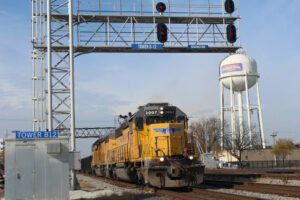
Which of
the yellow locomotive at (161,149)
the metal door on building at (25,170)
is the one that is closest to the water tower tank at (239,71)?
the yellow locomotive at (161,149)

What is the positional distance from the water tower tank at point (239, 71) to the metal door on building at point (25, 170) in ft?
124

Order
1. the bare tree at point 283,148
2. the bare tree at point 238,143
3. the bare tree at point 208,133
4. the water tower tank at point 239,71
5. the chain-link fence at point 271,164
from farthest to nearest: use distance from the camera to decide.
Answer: the bare tree at point 208,133 → the bare tree at point 283,148 → the water tower tank at point 239,71 → the bare tree at point 238,143 → the chain-link fence at point 271,164

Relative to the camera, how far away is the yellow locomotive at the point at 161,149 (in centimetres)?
1461

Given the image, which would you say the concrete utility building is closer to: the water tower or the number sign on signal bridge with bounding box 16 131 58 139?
the water tower

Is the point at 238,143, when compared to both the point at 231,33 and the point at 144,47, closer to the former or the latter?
the point at 144,47

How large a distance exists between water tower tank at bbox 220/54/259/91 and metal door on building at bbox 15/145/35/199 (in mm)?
37825

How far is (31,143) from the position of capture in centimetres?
1201

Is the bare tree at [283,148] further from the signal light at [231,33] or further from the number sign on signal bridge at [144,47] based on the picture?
the signal light at [231,33]

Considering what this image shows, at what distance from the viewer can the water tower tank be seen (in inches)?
1812

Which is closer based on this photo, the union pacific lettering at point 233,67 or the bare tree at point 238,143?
the bare tree at point 238,143

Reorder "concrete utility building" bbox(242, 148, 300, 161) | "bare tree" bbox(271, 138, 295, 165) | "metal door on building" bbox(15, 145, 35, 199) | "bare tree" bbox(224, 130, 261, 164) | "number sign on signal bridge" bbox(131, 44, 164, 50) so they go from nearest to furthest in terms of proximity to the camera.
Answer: "metal door on building" bbox(15, 145, 35, 199) → "number sign on signal bridge" bbox(131, 44, 164, 50) → "bare tree" bbox(224, 130, 261, 164) → "concrete utility building" bbox(242, 148, 300, 161) → "bare tree" bbox(271, 138, 295, 165)

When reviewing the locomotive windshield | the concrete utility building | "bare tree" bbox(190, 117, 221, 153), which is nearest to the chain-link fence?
the concrete utility building

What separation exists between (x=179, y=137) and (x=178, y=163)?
4.49 ft

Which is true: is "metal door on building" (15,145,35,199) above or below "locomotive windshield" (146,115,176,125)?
below
